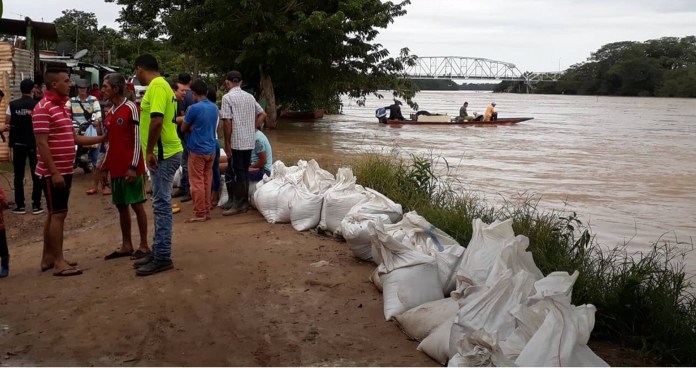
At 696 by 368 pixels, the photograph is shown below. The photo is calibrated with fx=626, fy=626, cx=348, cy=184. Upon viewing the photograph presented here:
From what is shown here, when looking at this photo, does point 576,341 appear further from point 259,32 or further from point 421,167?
point 259,32

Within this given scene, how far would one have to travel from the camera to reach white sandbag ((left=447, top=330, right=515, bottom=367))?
8.73 ft

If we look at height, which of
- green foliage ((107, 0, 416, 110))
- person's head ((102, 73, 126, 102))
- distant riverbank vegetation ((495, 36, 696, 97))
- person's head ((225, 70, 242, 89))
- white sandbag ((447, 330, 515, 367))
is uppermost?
distant riverbank vegetation ((495, 36, 696, 97))

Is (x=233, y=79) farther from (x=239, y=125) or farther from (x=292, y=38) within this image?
(x=292, y=38)

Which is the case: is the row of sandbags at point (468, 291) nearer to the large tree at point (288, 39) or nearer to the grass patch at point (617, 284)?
the grass patch at point (617, 284)

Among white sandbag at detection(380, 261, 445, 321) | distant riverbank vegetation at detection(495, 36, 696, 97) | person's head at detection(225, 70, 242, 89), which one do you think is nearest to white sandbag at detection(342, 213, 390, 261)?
white sandbag at detection(380, 261, 445, 321)

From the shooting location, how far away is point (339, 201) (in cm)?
575

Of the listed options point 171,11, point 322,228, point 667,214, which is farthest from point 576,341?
point 171,11

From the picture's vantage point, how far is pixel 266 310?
3.92 meters

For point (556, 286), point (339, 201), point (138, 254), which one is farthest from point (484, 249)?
point (138, 254)

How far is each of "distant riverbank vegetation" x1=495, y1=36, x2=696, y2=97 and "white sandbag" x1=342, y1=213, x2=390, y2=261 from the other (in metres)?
81.2

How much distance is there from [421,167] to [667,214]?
13.7 ft

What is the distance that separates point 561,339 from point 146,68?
3.49 m

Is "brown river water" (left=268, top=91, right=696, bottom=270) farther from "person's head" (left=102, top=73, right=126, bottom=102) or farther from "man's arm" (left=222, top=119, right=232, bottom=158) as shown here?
"person's head" (left=102, top=73, right=126, bottom=102)

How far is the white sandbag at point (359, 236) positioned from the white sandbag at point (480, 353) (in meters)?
2.14
